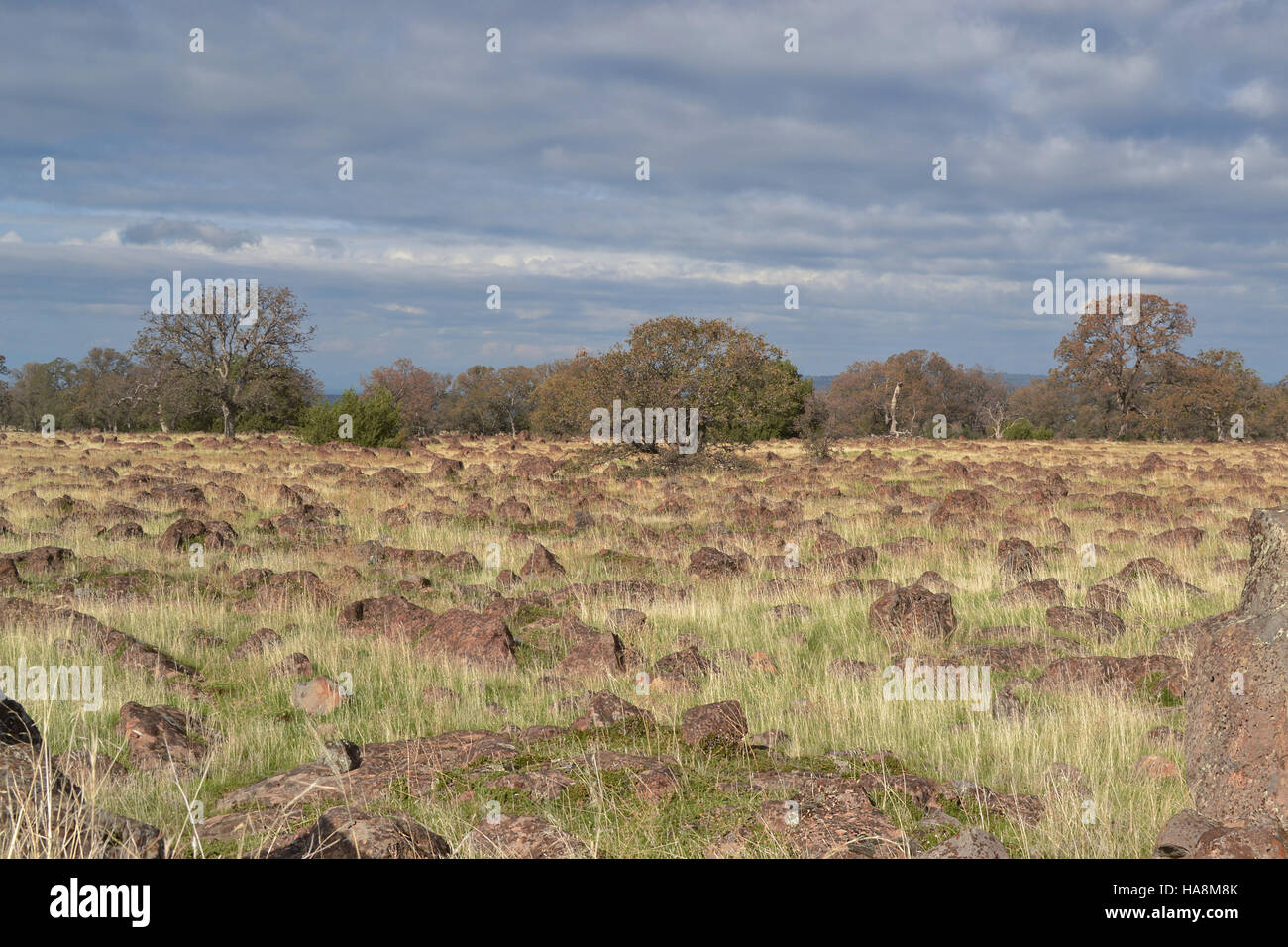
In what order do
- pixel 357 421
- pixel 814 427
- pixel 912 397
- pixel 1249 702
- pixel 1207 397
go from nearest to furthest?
pixel 1249 702
pixel 357 421
pixel 814 427
pixel 1207 397
pixel 912 397

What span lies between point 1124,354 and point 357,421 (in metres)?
53.5

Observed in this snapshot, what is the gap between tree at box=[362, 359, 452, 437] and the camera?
3150 inches

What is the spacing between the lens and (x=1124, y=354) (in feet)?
212

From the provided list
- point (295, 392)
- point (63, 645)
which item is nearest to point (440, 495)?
point (63, 645)

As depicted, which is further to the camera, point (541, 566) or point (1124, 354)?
point (1124, 354)

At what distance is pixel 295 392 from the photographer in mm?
52875

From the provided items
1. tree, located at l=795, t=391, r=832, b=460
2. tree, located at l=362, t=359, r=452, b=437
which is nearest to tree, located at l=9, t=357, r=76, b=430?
tree, located at l=362, t=359, r=452, b=437

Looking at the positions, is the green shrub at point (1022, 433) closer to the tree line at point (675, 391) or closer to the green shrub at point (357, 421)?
the tree line at point (675, 391)

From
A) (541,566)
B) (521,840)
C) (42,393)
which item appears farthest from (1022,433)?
(42,393)

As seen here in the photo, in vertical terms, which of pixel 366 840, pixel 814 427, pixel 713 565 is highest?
pixel 814 427

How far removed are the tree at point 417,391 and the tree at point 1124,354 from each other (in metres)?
50.8

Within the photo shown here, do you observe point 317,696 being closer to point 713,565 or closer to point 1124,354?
point 713,565
